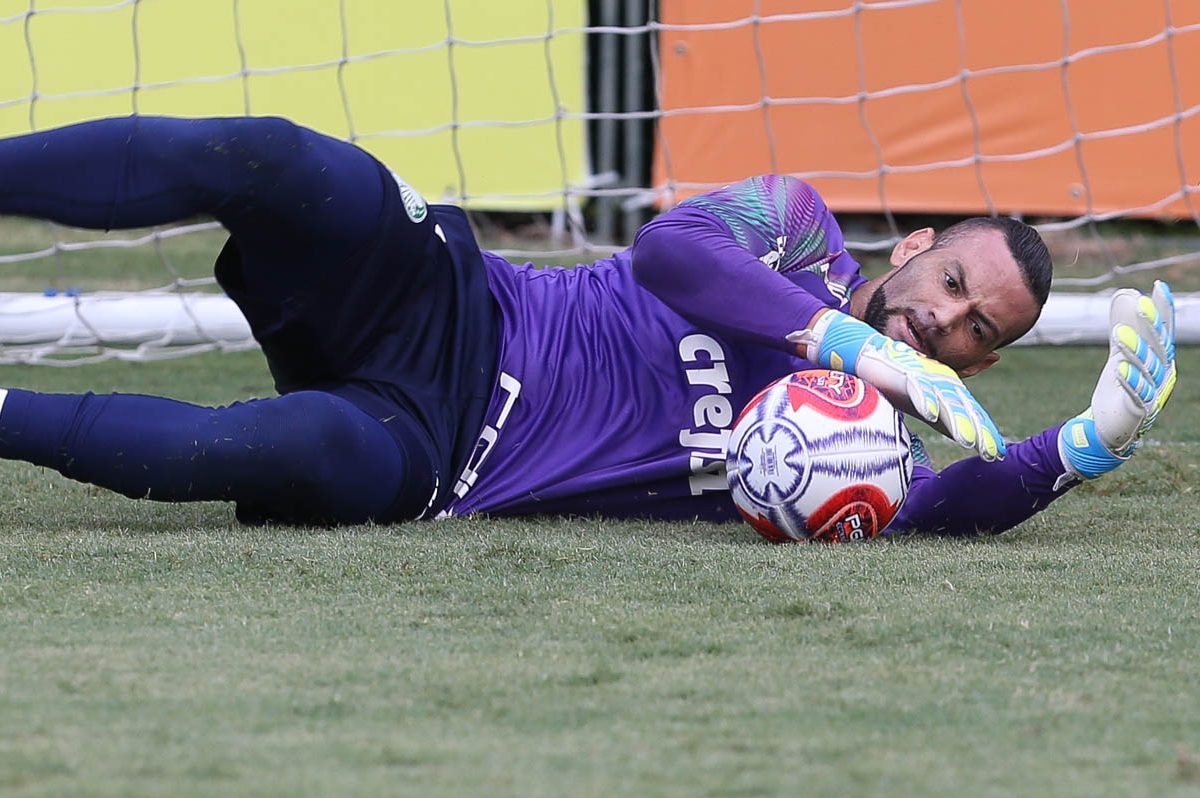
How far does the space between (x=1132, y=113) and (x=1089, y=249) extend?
5.30 feet

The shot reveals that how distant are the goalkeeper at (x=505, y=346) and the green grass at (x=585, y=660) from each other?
0.09 meters

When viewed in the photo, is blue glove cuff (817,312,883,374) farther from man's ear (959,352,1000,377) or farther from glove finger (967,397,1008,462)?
man's ear (959,352,1000,377)

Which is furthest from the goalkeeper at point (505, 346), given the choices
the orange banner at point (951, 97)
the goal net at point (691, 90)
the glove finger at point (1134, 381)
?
the orange banner at point (951, 97)

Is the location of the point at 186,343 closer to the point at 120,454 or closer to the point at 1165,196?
the point at 120,454

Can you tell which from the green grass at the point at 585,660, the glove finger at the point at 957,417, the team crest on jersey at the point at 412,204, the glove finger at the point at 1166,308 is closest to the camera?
the green grass at the point at 585,660

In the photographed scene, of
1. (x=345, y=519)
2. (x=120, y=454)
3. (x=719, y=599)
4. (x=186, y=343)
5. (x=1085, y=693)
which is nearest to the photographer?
(x=1085, y=693)

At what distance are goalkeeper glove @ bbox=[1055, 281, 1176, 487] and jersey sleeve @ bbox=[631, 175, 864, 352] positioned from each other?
44cm

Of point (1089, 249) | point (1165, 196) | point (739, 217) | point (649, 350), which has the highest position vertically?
point (739, 217)

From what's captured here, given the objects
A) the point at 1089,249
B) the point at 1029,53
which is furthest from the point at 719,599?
the point at 1089,249

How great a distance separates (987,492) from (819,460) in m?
0.33

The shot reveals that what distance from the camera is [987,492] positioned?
2.69 meters

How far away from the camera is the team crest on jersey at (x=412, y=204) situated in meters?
2.75

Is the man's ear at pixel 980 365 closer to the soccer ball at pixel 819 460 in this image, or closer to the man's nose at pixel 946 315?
the man's nose at pixel 946 315

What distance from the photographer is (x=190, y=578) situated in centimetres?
226
